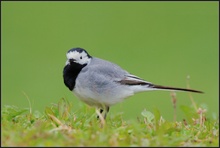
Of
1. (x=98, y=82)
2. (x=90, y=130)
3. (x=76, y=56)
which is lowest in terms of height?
(x=90, y=130)

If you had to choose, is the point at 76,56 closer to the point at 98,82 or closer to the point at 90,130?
the point at 98,82

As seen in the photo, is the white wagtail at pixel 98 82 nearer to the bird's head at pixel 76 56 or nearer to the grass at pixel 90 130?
the bird's head at pixel 76 56

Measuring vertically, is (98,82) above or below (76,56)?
below

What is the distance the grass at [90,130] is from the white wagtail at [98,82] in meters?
0.49

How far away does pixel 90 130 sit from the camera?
19.4 feet

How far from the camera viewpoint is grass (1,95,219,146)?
215 inches

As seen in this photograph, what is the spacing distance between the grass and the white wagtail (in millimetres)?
492

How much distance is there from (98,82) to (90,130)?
202cm

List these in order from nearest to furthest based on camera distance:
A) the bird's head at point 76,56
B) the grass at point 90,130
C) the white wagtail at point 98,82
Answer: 1. the grass at point 90,130
2. the white wagtail at point 98,82
3. the bird's head at point 76,56

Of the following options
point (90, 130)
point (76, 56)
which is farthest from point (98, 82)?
point (90, 130)

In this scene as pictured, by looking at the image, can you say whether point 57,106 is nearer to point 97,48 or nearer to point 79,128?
point 79,128

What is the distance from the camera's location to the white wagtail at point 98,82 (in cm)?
786

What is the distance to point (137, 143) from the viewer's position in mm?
5637

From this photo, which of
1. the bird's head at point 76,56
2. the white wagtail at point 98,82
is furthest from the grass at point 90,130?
the bird's head at point 76,56
